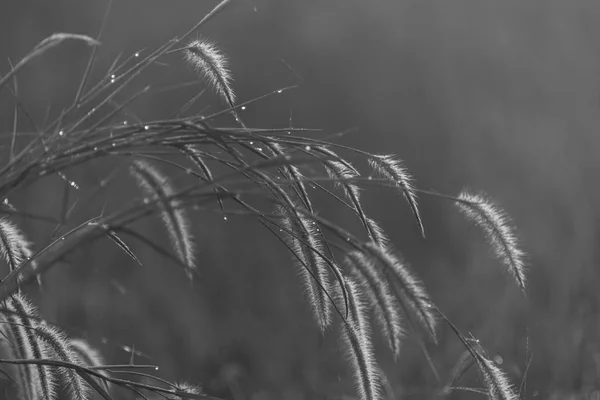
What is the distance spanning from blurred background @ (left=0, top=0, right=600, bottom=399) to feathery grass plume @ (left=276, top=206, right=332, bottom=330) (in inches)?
74.4

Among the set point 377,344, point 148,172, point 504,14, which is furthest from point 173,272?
point 148,172

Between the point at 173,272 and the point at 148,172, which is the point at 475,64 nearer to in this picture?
the point at 173,272

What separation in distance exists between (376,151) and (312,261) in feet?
16.0

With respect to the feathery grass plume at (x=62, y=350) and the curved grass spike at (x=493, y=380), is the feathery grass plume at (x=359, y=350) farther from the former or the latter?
the feathery grass plume at (x=62, y=350)

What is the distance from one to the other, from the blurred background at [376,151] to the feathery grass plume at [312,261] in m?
1.89

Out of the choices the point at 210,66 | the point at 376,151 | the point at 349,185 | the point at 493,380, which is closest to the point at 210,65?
the point at 210,66

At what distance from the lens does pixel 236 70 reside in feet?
21.4

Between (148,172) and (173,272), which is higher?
(173,272)

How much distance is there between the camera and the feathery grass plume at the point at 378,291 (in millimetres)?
1099

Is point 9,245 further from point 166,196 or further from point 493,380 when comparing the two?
point 493,380

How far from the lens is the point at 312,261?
1183mm

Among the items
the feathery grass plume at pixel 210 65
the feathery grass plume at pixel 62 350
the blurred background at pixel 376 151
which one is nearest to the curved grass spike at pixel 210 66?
Result: the feathery grass plume at pixel 210 65

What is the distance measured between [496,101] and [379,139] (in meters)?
1.07

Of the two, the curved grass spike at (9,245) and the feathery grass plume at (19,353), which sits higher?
the curved grass spike at (9,245)
